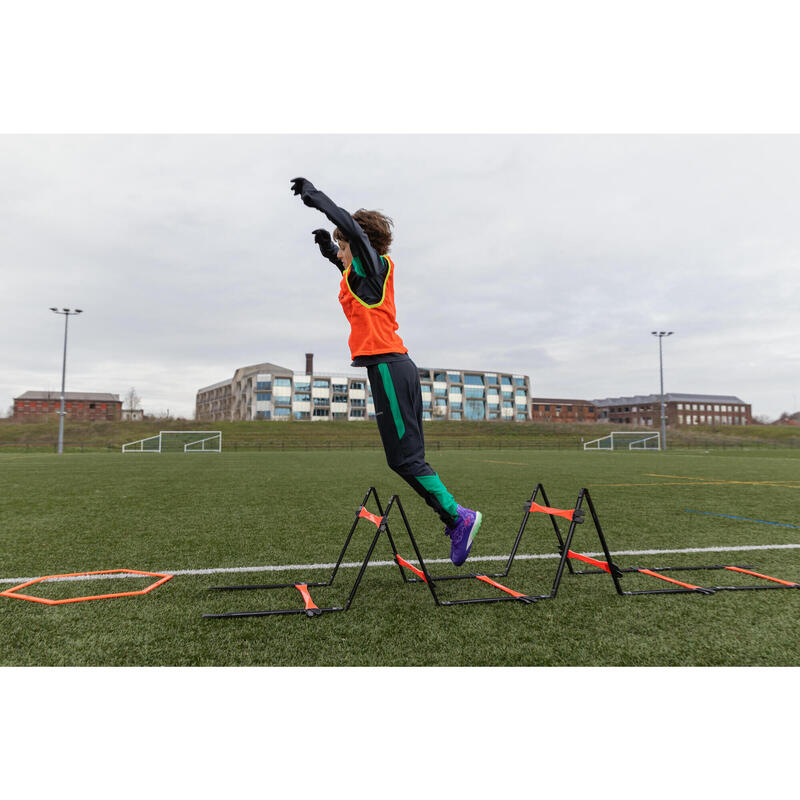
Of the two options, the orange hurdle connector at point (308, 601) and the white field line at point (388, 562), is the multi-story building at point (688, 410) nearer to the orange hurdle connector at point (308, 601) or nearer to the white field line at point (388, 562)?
the white field line at point (388, 562)

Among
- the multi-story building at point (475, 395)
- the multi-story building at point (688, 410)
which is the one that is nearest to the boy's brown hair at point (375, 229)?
the multi-story building at point (475, 395)

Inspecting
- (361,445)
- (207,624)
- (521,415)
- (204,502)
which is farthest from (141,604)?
(521,415)

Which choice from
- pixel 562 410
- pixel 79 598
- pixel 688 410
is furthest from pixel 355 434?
pixel 688 410

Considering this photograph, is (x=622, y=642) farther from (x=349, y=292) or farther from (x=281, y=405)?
(x=281, y=405)

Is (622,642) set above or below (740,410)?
below

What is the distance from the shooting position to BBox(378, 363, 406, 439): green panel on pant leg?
3393mm

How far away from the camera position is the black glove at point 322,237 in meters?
3.73

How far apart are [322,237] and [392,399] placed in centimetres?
134

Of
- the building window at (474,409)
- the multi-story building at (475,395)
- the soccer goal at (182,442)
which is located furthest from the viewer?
the building window at (474,409)

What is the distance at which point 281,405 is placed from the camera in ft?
285

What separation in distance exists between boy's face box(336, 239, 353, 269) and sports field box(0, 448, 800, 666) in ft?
7.76

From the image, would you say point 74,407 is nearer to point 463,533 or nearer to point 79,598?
point 79,598

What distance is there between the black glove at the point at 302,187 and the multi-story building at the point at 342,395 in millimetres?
81807

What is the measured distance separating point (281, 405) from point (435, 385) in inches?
1107
